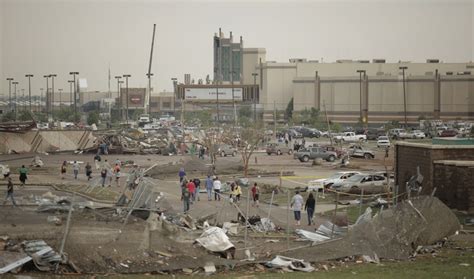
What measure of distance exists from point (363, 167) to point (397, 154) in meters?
18.1

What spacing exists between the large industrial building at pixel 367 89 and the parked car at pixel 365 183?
65.6m

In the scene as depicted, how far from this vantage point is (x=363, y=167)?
160 ft

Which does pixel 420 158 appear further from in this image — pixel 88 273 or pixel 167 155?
pixel 167 155

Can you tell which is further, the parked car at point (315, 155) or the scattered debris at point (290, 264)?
the parked car at point (315, 155)

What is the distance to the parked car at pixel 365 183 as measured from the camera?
32688mm

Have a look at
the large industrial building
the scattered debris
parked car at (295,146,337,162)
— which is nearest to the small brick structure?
the scattered debris

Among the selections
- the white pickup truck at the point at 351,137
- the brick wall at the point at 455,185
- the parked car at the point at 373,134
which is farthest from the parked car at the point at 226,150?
the brick wall at the point at 455,185

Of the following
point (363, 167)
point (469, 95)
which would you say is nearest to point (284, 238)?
point (363, 167)

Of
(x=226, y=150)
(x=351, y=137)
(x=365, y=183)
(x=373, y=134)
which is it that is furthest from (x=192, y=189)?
(x=373, y=134)

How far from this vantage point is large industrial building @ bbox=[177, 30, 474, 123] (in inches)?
4343

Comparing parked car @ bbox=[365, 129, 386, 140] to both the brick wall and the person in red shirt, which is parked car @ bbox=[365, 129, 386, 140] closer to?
the person in red shirt

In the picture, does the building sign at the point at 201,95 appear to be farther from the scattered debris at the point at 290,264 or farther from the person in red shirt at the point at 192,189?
the scattered debris at the point at 290,264

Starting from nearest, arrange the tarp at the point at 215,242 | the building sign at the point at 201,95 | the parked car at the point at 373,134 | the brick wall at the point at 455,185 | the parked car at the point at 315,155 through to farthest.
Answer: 1. the tarp at the point at 215,242
2. the brick wall at the point at 455,185
3. the parked car at the point at 315,155
4. the parked car at the point at 373,134
5. the building sign at the point at 201,95

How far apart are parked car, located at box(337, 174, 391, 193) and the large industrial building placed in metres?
65.6
